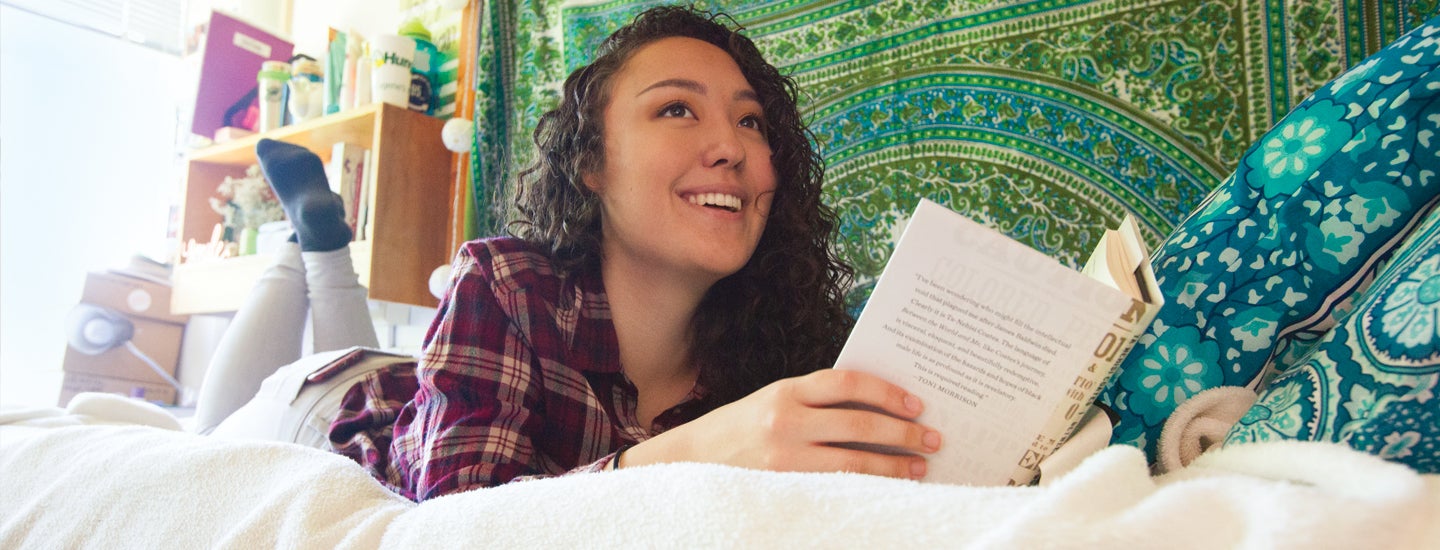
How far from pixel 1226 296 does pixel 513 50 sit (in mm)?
1527

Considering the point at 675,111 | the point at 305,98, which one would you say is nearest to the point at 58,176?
the point at 305,98

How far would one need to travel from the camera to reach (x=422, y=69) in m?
1.94

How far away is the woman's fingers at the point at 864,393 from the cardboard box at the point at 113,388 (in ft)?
7.25

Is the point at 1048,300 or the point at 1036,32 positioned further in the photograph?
the point at 1036,32

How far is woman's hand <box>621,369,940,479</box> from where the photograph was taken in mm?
497

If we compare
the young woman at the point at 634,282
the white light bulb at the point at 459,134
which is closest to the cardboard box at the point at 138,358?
the white light bulb at the point at 459,134

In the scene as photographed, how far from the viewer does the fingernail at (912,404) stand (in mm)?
495

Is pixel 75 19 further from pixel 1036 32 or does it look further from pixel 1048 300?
pixel 1048 300

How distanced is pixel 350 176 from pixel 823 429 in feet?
5.72

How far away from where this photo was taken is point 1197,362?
565 mm

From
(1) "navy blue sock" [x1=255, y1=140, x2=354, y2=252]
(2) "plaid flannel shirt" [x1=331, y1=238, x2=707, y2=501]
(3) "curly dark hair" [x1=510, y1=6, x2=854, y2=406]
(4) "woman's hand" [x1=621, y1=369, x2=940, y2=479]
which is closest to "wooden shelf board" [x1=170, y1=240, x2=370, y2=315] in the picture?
(1) "navy blue sock" [x1=255, y1=140, x2=354, y2=252]

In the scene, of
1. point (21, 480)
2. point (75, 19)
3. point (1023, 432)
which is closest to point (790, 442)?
point (1023, 432)

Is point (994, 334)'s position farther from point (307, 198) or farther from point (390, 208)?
point (390, 208)

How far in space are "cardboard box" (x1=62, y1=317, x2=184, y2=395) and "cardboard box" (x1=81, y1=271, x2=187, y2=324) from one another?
22 mm
